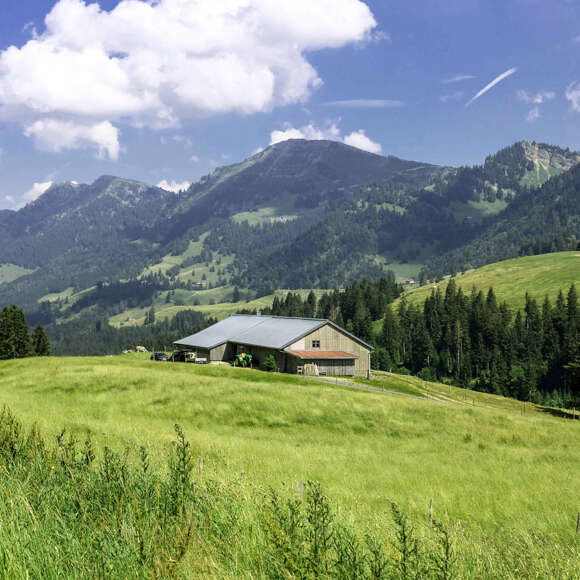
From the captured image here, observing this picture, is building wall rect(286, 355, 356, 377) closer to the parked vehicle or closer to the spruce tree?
the parked vehicle

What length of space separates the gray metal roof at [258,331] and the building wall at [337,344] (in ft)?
3.77

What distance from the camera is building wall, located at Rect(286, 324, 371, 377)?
258 ft

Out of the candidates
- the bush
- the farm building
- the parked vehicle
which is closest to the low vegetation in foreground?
the bush

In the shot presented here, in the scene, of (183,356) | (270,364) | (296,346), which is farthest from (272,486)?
(183,356)

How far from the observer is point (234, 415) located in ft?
110

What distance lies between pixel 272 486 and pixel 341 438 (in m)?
19.1

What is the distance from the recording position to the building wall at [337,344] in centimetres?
7856

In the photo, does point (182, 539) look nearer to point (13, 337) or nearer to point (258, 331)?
point (258, 331)

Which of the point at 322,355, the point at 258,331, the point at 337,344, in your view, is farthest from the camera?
the point at 258,331

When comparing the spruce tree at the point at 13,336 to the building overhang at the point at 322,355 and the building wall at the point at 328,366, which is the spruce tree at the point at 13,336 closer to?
the building wall at the point at 328,366

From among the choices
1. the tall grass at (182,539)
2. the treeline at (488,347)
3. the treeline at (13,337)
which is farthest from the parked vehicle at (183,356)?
the treeline at (488,347)

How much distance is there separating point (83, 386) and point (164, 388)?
7.00 meters

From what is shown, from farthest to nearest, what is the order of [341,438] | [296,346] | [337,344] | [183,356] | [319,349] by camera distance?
[183,356] → [337,344] → [319,349] → [296,346] → [341,438]

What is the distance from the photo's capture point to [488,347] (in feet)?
508
